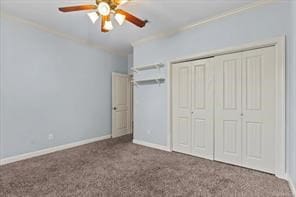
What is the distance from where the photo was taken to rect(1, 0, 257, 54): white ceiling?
2770mm

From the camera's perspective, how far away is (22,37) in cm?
336

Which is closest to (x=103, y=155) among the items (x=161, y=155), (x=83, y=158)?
(x=83, y=158)

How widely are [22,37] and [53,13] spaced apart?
85cm

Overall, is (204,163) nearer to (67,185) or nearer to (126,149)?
(126,149)

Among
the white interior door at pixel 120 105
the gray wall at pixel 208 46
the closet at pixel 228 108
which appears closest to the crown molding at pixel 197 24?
the gray wall at pixel 208 46

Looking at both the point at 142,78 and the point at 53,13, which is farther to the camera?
the point at 142,78

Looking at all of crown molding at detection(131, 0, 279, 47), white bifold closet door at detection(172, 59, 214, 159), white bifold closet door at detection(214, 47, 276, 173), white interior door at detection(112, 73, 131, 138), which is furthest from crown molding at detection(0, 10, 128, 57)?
white bifold closet door at detection(214, 47, 276, 173)

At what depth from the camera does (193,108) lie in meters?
3.59

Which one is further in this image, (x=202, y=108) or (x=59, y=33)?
(x=59, y=33)

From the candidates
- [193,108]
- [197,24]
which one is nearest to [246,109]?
[193,108]

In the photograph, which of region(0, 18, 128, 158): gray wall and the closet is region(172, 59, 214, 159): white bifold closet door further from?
region(0, 18, 128, 158): gray wall

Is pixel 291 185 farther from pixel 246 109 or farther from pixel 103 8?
pixel 103 8

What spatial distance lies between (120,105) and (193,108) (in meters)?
2.63

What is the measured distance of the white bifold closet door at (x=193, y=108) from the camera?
132 inches
